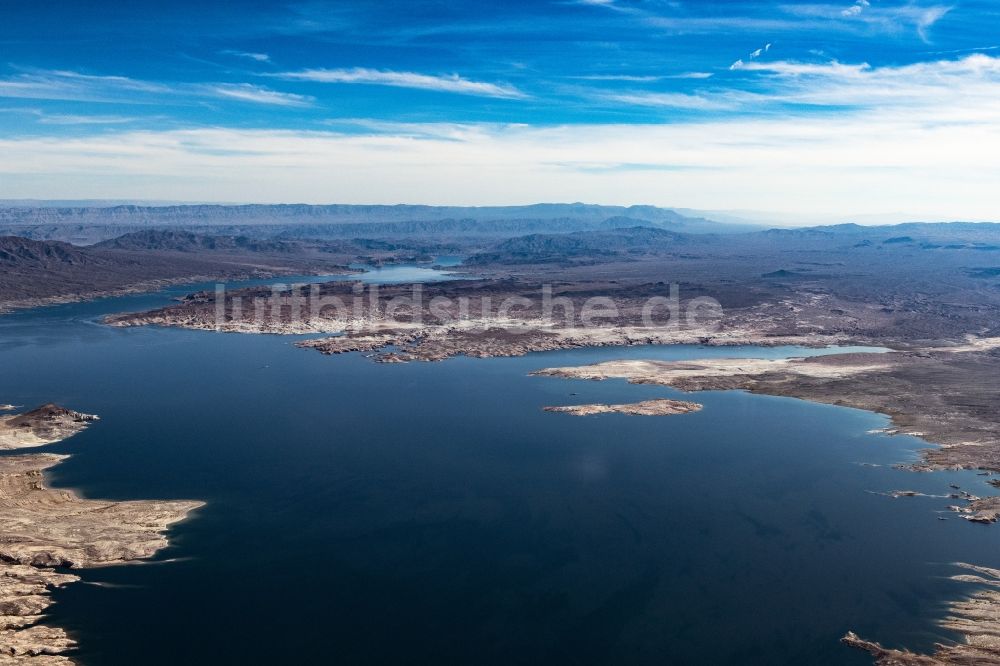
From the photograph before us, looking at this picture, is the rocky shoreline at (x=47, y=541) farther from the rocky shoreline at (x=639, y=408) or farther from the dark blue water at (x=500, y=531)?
the rocky shoreline at (x=639, y=408)

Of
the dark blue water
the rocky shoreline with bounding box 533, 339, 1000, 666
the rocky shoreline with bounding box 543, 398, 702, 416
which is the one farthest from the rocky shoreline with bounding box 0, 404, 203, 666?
the rocky shoreline with bounding box 543, 398, 702, 416

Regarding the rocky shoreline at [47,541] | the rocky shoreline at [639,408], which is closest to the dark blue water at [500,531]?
the rocky shoreline at [47,541]

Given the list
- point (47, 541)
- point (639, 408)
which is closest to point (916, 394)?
point (639, 408)

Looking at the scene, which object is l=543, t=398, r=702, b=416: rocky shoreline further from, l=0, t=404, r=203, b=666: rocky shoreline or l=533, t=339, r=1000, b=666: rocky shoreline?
l=0, t=404, r=203, b=666: rocky shoreline

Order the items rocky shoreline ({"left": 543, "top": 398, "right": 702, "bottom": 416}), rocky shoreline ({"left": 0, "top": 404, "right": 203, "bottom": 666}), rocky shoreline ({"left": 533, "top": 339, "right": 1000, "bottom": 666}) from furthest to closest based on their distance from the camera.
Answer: rocky shoreline ({"left": 543, "top": 398, "right": 702, "bottom": 416}) < rocky shoreline ({"left": 533, "top": 339, "right": 1000, "bottom": 666}) < rocky shoreline ({"left": 0, "top": 404, "right": 203, "bottom": 666})

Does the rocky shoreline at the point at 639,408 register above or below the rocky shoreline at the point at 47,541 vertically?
above

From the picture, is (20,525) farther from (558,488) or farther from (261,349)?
(261,349)
